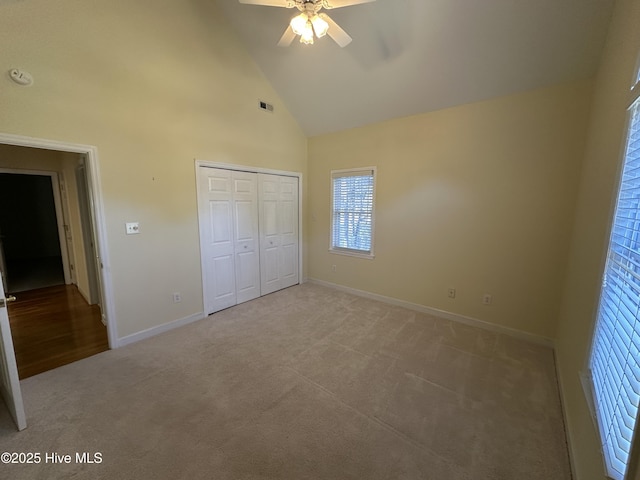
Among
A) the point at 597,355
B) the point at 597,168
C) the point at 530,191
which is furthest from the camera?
the point at 530,191

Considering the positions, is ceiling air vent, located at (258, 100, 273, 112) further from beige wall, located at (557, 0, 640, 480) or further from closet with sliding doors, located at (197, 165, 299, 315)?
beige wall, located at (557, 0, 640, 480)

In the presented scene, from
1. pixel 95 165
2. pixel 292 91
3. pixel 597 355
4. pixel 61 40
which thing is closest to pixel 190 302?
pixel 95 165

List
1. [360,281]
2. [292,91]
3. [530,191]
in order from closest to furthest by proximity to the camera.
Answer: [530,191], [292,91], [360,281]

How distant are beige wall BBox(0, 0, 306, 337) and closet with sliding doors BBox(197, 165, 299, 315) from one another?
192 mm

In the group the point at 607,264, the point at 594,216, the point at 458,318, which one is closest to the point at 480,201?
the point at 594,216

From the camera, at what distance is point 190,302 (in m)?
3.33

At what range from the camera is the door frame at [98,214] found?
229cm

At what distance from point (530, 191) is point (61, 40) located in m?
4.80

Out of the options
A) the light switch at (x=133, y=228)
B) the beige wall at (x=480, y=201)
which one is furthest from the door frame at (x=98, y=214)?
the beige wall at (x=480, y=201)

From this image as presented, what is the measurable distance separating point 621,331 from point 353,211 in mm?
3407

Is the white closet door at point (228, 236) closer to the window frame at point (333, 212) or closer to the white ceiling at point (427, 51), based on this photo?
the window frame at point (333, 212)

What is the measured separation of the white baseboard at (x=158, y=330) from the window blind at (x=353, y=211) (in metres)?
2.49

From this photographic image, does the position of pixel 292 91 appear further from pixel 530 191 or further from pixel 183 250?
pixel 530 191

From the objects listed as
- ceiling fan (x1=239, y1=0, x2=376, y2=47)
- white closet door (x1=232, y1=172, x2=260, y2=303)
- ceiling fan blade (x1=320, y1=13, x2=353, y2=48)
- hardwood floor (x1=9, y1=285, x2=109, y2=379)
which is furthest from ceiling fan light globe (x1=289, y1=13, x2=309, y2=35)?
hardwood floor (x1=9, y1=285, x2=109, y2=379)
